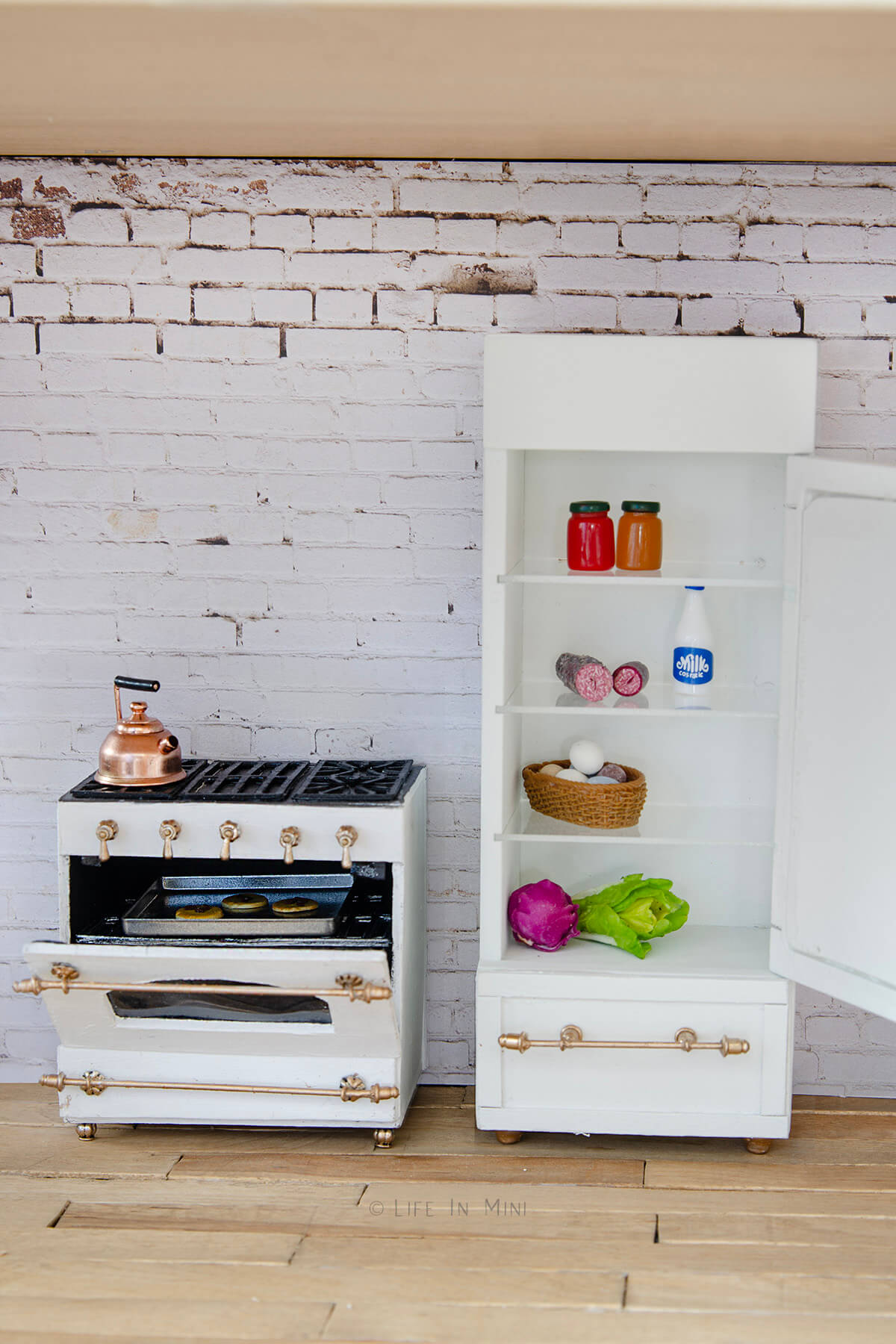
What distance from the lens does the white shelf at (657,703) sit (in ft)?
9.05

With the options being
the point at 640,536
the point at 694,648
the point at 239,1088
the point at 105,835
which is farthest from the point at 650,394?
the point at 239,1088

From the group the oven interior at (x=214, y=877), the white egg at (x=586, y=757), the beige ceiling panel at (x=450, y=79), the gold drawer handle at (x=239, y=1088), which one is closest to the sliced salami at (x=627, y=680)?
the white egg at (x=586, y=757)

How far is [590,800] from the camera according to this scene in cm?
282

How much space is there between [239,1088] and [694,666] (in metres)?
1.38

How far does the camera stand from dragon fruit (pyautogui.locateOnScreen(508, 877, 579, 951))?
2.89 m

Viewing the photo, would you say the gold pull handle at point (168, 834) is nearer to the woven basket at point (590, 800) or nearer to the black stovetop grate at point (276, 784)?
the black stovetop grate at point (276, 784)

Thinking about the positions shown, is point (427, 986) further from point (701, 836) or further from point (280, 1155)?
point (701, 836)

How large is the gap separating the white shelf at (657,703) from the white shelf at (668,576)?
0.85 feet

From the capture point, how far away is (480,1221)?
8.34 ft

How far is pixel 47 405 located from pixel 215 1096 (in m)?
1.69

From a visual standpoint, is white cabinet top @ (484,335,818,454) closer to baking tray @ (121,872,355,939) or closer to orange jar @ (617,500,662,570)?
orange jar @ (617,500,662,570)

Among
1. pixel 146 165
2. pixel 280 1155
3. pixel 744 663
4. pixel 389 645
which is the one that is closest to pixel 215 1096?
pixel 280 1155

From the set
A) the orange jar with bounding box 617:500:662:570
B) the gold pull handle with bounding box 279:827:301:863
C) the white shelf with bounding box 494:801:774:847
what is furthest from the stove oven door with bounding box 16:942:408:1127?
the orange jar with bounding box 617:500:662:570

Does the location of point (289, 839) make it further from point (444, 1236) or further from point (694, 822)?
point (694, 822)
